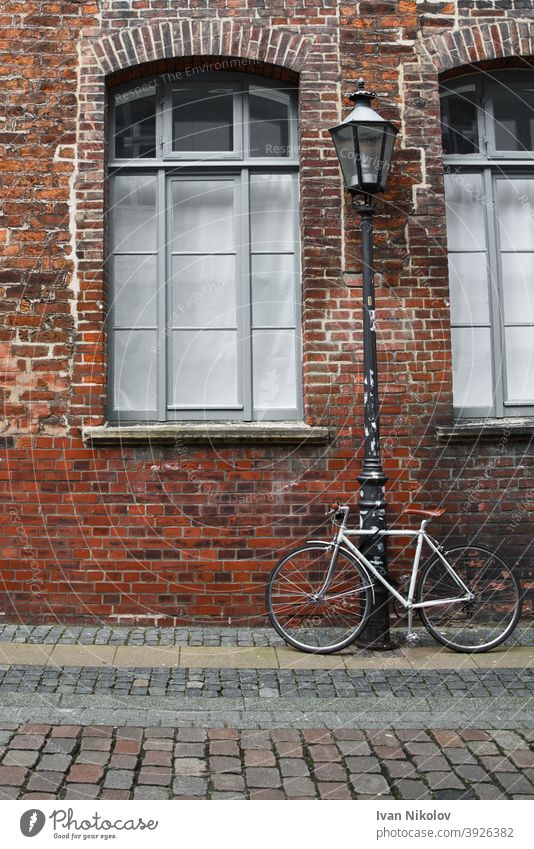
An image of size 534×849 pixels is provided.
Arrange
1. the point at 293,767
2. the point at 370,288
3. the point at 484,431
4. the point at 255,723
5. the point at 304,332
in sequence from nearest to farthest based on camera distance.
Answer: the point at 293,767, the point at 255,723, the point at 370,288, the point at 484,431, the point at 304,332

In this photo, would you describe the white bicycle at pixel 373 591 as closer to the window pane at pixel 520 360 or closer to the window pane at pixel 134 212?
the window pane at pixel 520 360

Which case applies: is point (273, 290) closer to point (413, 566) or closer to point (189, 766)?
point (413, 566)

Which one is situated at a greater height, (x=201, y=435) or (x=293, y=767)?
(x=201, y=435)

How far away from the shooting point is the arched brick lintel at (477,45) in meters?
7.18

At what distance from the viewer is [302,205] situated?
7.16 meters

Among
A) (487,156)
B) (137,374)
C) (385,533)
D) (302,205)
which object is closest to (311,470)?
(385,533)

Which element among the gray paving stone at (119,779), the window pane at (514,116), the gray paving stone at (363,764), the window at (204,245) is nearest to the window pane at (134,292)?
the window at (204,245)

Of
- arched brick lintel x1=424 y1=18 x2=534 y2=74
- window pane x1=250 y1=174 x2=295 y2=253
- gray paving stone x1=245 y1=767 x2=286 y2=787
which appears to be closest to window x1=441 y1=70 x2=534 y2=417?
arched brick lintel x1=424 y1=18 x2=534 y2=74

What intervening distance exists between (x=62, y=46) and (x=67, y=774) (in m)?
5.62

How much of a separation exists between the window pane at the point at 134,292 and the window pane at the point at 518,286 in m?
2.98

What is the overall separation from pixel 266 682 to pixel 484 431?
9.07 feet

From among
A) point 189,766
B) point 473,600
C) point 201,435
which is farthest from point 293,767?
point 201,435

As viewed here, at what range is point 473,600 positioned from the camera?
21.0ft

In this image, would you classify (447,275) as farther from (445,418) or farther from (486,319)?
(445,418)
